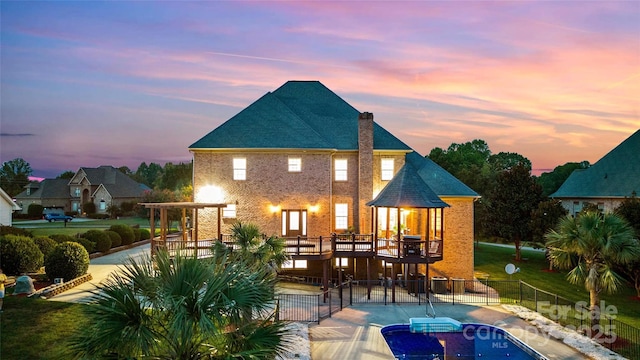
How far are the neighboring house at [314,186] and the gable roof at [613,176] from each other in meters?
23.6

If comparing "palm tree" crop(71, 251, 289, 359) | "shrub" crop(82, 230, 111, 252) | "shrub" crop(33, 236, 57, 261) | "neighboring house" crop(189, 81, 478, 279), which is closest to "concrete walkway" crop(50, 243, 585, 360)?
"shrub" crop(33, 236, 57, 261)

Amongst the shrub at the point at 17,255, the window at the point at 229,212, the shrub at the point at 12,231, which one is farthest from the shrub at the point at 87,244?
the window at the point at 229,212

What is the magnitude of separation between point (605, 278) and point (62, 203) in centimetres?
7429

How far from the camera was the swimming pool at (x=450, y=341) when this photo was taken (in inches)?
608

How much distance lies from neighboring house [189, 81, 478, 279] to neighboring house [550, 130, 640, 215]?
Answer: 911 inches

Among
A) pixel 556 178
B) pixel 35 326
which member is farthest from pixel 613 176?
pixel 35 326

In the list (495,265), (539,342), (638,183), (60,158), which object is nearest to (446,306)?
(539,342)

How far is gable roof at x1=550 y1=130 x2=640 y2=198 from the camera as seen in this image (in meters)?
40.0

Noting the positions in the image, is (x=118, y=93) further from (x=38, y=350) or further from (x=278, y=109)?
(x=38, y=350)

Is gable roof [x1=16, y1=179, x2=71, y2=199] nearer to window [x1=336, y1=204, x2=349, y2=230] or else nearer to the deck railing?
the deck railing

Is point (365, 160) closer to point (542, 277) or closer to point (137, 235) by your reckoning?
point (542, 277)

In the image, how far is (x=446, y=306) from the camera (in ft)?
68.6

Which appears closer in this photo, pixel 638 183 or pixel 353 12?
pixel 353 12

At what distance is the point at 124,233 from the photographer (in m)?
35.4
